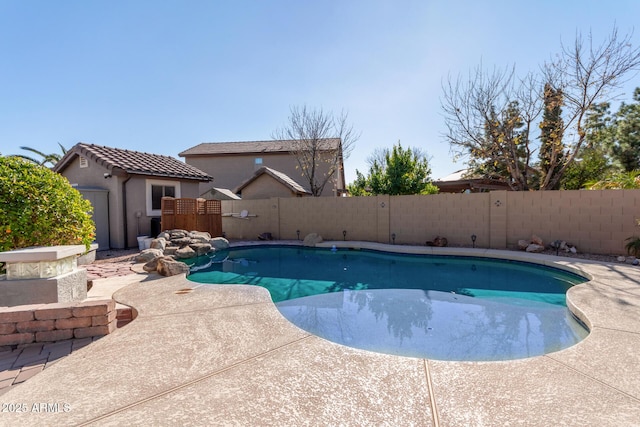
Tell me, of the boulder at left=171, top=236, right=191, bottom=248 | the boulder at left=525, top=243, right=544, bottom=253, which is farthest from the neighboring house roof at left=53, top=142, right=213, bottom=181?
the boulder at left=525, top=243, right=544, bottom=253

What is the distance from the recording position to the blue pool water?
15.1 ft

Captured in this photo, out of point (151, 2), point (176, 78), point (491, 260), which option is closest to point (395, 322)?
point (491, 260)

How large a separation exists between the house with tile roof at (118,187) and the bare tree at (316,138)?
9785mm

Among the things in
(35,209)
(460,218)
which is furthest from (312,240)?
(35,209)

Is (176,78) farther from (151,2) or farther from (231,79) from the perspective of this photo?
(151,2)

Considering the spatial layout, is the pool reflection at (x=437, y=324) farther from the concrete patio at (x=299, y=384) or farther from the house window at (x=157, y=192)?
the house window at (x=157, y=192)

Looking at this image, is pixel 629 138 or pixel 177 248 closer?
pixel 177 248

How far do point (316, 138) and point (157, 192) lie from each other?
11.4m

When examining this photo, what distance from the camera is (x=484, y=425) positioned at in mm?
2371

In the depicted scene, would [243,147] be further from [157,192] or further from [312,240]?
[312,240]

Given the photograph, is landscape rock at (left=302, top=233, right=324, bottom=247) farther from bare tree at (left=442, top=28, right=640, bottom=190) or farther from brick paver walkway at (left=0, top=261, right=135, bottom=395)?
brick paver walkway at (left=0, top=261, right=135, bottom=395)

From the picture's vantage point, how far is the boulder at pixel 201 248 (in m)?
12.0

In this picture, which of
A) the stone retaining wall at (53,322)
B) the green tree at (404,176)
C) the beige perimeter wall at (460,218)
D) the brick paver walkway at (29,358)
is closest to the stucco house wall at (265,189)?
the beige perimeter wall at (460,218)

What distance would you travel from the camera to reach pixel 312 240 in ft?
46.2
